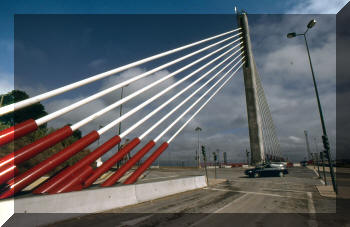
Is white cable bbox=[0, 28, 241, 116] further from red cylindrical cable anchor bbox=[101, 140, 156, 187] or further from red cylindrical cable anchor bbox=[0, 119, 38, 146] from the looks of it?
red cylindrical cable anchor bbox=[101, 140, 156, 187]

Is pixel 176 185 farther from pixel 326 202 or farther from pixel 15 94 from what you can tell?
pixel 15 94

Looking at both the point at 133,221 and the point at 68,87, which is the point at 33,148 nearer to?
the point at 68,87

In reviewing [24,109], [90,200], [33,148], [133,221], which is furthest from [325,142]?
[24,109]

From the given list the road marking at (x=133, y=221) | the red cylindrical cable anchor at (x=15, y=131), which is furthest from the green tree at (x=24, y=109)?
the road marking at (x=133, y=221)

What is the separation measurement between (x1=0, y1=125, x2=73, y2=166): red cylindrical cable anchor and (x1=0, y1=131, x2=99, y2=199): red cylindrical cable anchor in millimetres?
495

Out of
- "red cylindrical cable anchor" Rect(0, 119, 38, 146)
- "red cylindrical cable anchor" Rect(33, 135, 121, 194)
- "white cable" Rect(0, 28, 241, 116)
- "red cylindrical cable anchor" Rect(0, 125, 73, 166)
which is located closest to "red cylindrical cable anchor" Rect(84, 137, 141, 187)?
"red cylindrical cable anchor" Rect(33, 135, 121, 194)

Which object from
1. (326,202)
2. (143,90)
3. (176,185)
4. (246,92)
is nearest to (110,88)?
(143,90)

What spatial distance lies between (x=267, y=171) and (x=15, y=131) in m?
23.6

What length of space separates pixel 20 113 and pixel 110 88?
154ft

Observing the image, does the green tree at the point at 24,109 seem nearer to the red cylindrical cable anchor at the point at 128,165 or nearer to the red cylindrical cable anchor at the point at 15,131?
the red cylindrical cable anchor at the point at 128,165

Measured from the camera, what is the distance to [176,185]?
39.8ft

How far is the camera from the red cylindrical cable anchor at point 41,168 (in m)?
6.26

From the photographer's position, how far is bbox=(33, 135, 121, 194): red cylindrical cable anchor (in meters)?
6.95

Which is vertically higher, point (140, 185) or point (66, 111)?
point (66, 111)
